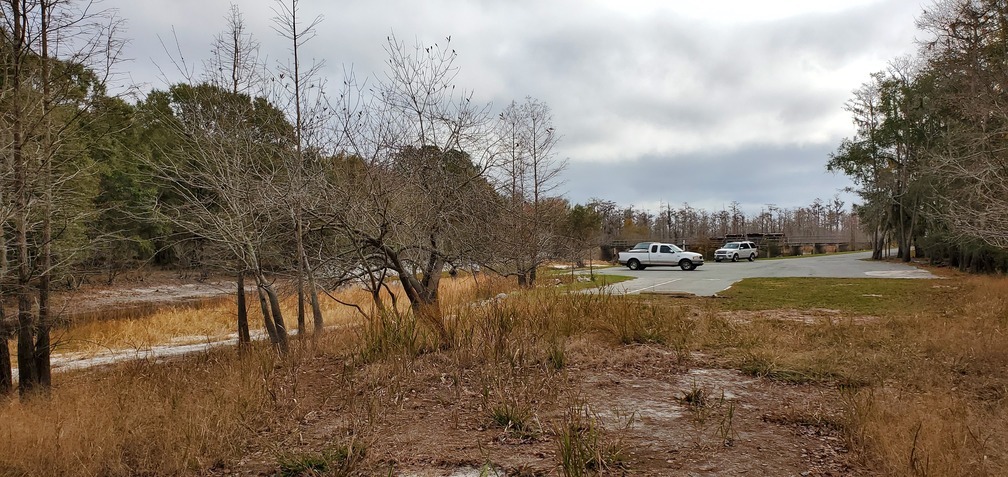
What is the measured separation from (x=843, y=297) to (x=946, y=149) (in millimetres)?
6165

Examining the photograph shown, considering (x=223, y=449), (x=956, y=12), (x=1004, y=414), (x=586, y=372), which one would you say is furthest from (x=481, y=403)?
(x=956, y=12)

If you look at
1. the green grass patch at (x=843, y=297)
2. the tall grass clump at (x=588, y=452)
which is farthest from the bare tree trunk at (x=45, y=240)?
the green grass patch at (x=843, y=297)

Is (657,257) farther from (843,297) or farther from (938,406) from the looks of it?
(938,406)

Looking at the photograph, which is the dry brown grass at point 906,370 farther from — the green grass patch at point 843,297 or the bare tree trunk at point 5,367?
the bare tree trunk at point 5,367

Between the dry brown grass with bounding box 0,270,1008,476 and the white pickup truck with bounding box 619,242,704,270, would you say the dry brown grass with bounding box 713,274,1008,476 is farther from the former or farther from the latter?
the white pickup truck with bounding box 619,242,704,270

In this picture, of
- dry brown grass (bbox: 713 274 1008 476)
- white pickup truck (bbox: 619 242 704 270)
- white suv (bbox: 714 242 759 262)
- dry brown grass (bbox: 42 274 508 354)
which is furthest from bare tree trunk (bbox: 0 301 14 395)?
white suv (bbox: 714 242 759 262)

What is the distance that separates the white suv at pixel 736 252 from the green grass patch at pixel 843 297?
81.5 ft

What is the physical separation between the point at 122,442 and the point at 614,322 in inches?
220

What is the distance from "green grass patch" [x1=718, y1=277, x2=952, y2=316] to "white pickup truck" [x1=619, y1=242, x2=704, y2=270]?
40.1 ft

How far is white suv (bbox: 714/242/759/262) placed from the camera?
138 ft

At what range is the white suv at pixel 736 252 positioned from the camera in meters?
42.2

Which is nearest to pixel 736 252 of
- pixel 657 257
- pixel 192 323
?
pixel 657 257

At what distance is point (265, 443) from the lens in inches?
151

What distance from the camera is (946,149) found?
15227mm
